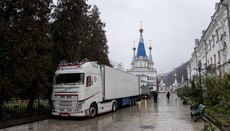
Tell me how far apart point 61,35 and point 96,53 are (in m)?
11.8

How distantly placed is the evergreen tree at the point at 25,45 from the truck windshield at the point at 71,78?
0.94m

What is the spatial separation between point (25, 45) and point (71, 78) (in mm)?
3545

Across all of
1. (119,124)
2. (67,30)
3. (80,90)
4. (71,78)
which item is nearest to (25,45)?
(71,78)

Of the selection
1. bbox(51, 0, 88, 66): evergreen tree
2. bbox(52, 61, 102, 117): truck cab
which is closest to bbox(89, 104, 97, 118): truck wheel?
bbox(52, 61, 102, 117): truck cab

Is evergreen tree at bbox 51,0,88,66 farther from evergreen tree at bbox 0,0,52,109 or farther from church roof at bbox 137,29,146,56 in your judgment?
church roof at bbox 137,29,146,56

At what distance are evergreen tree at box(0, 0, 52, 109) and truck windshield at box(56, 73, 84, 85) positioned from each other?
941mm

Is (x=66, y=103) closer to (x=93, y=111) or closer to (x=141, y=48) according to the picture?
(x=93, y=111)

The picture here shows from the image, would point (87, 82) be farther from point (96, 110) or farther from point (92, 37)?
point (92, 37)

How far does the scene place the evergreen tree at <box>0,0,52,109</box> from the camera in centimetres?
1191

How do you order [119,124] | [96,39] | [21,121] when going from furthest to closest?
[96,39] < [21,121] < [119,124]

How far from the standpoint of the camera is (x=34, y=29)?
13164mm

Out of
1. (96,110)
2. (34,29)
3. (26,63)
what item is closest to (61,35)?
(34,29)

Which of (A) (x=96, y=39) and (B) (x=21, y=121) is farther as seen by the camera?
(A) (x=96, y=39)

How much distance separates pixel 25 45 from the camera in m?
12.3
